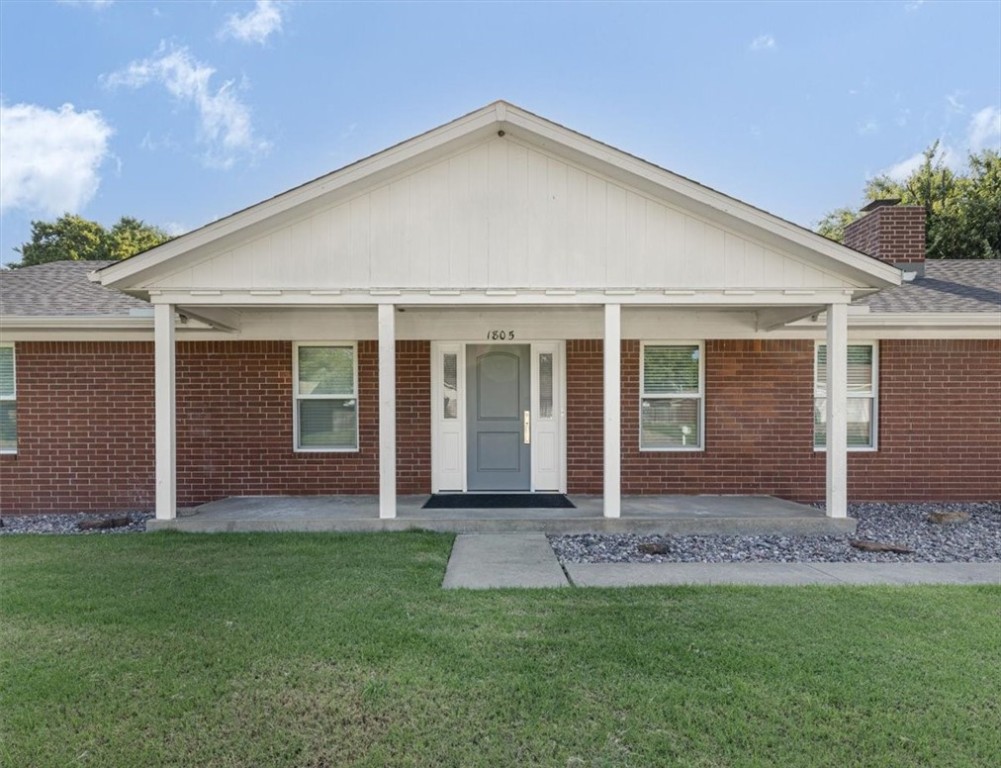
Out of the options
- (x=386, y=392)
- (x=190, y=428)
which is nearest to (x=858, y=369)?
(x=386, y=392)

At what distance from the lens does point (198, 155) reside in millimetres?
27250

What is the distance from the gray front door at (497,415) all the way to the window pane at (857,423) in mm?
4372

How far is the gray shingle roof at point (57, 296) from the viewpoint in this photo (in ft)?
28.5

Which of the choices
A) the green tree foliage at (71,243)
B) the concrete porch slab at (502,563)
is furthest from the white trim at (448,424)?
the green tree foliage at (71,243)

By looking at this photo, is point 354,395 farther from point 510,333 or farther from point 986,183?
point 986,183

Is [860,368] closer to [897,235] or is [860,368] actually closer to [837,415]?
[837,415]

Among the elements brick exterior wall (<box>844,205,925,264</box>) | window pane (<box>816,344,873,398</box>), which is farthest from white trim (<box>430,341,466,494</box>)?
brick exterior wall (<box>844,205,925,264</box>)

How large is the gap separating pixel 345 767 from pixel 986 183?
29.6 meters

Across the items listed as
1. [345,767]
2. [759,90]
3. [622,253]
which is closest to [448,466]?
[622,253]

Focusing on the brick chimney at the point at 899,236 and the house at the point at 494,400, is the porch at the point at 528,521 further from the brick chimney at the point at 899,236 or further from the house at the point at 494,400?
the brick chimney at the point at 899,236

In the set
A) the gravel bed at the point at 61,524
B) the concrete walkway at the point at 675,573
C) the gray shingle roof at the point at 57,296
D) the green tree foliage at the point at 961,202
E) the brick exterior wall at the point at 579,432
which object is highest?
the green tree foliage at the point at 961,202

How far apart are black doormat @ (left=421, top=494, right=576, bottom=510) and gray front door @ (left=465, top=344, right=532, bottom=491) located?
1.17 ft

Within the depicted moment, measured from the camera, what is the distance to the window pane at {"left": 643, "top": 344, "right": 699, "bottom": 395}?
9.38m

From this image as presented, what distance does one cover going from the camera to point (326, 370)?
931 cm
